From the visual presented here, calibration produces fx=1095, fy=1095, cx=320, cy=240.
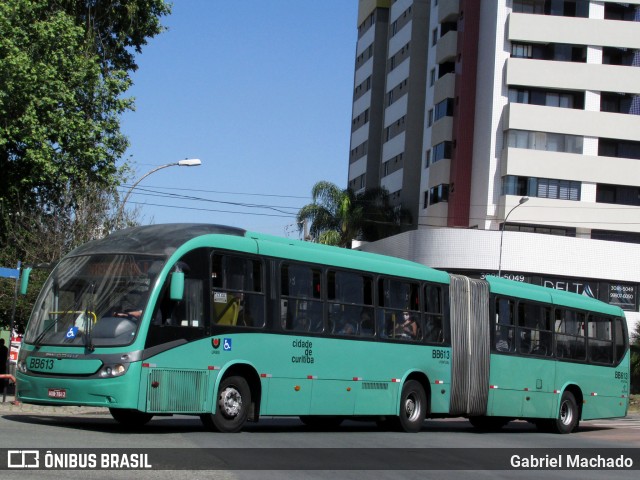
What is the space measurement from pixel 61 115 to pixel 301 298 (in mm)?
15343

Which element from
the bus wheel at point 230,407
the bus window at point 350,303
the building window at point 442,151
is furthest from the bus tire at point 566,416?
the building window at point 442,151

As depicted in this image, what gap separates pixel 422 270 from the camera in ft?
68.0

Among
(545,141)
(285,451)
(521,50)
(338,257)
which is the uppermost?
(521,50)

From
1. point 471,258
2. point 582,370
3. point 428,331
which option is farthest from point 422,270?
point 471,258

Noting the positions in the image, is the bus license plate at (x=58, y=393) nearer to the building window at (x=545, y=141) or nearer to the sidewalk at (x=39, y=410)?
the sidewalk at (x=39, y=410)

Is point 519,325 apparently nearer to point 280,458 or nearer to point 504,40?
point 280,458

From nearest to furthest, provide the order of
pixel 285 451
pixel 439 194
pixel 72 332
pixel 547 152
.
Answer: pixel 285 451 → pixel 72 332 → pixel 547 152 → pixel 439 194

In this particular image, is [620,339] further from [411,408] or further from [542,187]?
[542,187]

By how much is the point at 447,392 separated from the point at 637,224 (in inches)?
1522

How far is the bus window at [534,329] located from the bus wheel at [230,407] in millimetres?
8348

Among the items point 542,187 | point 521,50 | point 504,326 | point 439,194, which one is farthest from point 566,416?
point 439,194

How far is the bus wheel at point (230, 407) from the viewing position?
15914 mm

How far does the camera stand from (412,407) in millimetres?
20125

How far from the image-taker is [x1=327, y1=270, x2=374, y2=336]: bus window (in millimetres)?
18203
